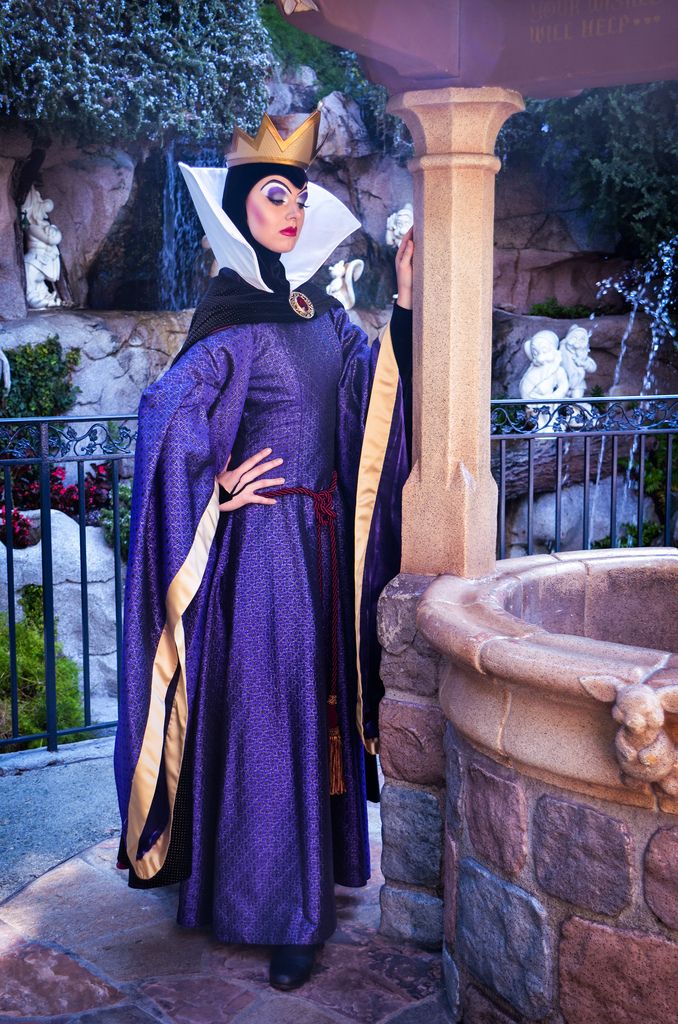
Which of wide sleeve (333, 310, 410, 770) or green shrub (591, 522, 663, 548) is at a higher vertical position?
wide sleeve (333, 310, 410, 770)

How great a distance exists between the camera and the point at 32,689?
661 cm

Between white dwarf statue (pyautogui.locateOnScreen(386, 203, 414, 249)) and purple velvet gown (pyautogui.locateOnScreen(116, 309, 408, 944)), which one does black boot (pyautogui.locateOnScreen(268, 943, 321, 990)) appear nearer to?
purple velvet gown (pyautogui.locateOnScreen(116, 309, 408, 944))

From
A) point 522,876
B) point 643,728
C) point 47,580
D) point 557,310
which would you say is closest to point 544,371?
point 557,310

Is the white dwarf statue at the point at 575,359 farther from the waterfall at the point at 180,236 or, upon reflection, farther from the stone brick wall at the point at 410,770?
the stone brick wall at the point at 410,770

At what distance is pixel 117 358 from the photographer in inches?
434

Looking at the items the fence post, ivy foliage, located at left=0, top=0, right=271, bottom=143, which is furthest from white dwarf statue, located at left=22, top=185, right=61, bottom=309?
the fence post

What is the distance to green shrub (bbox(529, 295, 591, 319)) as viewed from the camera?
451 inches

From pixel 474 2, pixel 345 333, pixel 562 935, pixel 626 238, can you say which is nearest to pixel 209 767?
pixel 562 935

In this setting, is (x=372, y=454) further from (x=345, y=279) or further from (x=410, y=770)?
(x=345, y=279)

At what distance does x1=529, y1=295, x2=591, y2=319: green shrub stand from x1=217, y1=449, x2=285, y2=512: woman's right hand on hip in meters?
9.41

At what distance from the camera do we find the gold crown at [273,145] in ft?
8.35

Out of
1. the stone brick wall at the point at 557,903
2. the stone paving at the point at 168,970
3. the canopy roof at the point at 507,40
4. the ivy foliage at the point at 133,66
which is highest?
the ivy foliage at the point at 133,66

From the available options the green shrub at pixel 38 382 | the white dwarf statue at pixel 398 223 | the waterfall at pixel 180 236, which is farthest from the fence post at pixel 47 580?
the white dwarf statue at pixel 398 223

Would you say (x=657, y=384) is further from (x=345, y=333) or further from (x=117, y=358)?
(x=345, y=333)
